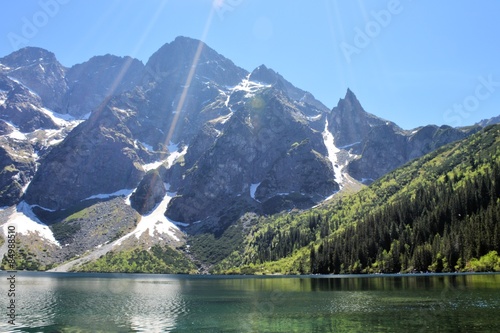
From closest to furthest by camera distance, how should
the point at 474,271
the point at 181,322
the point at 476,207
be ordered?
1. the point at 181,322
2. the point at 474,271
3. the point at 476,207

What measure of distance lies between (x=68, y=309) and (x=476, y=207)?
188m

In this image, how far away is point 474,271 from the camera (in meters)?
156

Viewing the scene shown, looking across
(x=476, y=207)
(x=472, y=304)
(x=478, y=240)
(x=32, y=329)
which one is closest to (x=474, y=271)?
(x=478, y=240)

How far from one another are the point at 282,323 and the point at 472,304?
3346 centimetres

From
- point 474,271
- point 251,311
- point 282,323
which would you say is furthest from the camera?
point 474,271

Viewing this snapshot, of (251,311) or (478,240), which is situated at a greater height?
(478,240)

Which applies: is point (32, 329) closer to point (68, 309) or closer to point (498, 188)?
point (68, 309)

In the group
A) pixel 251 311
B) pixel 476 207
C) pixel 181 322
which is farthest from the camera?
pixel 476 207

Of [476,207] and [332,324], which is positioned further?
[476,207]

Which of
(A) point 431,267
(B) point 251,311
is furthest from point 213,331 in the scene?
(A) point 431,267

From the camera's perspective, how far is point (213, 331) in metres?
54.9

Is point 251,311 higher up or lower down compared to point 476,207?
lower down

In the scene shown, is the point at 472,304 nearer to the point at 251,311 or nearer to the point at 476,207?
the point at 251,311

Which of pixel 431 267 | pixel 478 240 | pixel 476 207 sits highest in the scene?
pixel 476 207
